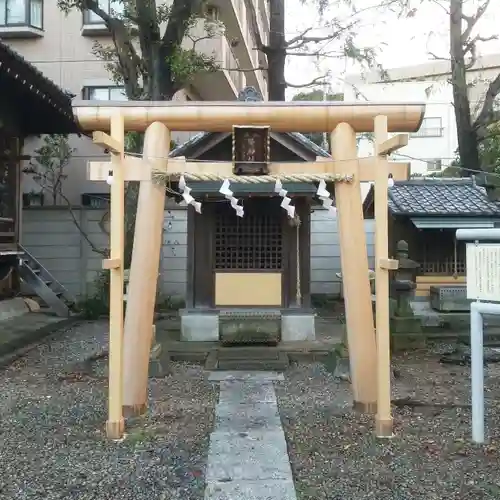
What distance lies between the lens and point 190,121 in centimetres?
613

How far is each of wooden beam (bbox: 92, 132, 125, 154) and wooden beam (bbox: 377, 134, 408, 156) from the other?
265 centimetres

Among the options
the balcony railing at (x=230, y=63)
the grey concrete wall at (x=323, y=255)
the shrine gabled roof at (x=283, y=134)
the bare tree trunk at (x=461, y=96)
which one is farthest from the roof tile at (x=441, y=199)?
the balcony railing at (x=230, y=63)

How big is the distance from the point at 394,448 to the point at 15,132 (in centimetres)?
1204

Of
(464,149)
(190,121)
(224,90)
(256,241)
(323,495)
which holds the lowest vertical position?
(323,495)

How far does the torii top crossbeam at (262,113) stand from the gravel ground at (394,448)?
3.25 m

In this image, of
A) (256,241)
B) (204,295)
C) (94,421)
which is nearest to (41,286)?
(204,295)

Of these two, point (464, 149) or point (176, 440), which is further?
point (464, 149)

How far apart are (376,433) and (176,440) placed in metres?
2.00

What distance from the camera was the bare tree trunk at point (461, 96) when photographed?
14.3 meters

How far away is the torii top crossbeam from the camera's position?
19.9 feet

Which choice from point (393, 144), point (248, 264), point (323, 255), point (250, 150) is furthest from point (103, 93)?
point (393, 144)

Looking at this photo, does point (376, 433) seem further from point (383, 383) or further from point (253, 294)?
point (253, 294)

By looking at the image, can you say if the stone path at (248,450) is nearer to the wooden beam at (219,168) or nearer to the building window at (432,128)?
the wooden beam at (219,168)

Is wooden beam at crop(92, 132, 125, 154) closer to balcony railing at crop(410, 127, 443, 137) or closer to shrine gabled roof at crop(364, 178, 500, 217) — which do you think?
shrine gabled roof at crop(364, 178, 500, 217)
